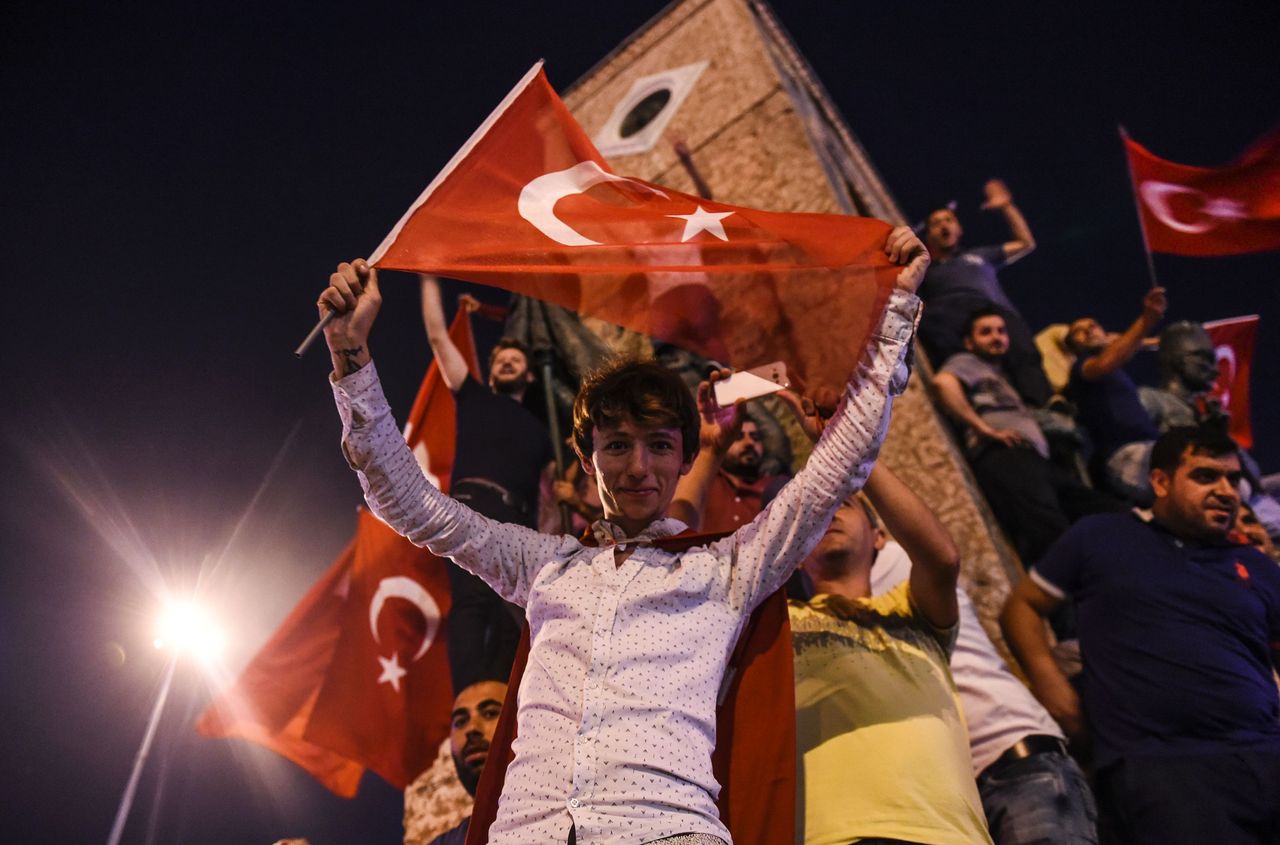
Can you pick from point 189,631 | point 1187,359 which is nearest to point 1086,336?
point 1187,359

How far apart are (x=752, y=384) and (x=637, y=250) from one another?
0.54 metres

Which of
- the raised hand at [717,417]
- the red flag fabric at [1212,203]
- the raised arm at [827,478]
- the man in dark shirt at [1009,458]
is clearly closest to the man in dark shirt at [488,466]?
the raised hand at [717,417]

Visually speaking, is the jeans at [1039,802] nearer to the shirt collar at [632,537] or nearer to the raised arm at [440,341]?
the shirt collar at [632,537]

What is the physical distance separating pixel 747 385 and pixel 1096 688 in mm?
1673

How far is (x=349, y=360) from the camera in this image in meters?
1.82

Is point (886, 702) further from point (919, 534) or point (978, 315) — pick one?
point (978, 315)

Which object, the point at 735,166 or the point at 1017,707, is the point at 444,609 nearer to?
the point at 1017,707

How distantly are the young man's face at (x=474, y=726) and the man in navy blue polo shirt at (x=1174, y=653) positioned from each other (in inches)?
90.8

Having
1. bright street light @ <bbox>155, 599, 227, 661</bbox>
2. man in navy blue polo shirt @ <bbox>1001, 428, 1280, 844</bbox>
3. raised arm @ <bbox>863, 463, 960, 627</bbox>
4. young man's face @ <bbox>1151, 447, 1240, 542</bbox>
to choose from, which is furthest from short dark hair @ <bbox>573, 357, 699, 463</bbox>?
bright street light @ <bbox>155, 599, 227, 661</bbox>

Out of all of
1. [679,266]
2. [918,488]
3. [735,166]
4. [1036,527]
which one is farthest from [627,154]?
[679,266]

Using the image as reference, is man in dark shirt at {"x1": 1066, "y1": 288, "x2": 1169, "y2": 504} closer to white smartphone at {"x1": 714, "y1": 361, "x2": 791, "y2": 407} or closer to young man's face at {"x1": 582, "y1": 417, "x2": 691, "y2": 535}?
white smartphone at {"x1": 714, "y1": 361, "x2": 791, "y2": 407}

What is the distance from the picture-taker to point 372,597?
4.78 metres

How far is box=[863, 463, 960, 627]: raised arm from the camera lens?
2.21 metres

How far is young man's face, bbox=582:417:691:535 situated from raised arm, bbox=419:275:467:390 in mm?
3235
